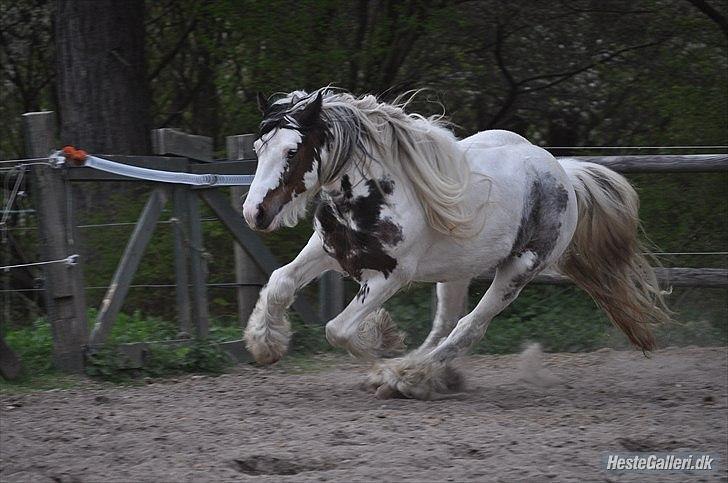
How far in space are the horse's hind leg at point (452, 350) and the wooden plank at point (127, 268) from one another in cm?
170

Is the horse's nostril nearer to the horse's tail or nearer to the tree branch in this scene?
the horse's tail

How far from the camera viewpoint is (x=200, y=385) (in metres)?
5.88

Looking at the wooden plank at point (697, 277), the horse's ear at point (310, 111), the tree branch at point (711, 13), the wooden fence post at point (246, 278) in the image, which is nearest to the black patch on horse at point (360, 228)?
the horse's ear at point (310, 111)

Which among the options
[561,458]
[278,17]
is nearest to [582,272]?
[561,458]

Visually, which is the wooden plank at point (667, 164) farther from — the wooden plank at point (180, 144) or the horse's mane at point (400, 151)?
the wooden plank at point (180, 144)

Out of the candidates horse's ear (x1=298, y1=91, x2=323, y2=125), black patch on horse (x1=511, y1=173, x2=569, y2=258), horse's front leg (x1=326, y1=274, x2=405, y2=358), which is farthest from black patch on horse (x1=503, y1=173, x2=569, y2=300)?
horse's ear (x1=298, y1=91, x2=323, y2=125)

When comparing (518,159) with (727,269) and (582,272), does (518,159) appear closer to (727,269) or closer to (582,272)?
(582,272)

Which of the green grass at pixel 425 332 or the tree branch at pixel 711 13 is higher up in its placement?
the tree branch at pixel 711 13

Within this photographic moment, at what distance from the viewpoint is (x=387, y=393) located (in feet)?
18.0

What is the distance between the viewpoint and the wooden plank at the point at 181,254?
6.49 metres

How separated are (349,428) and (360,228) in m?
1.14

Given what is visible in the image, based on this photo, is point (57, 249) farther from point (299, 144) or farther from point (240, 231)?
point (299, 144)

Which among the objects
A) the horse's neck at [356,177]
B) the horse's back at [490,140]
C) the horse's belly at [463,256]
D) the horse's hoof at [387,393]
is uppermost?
the horse's back at [490,140]

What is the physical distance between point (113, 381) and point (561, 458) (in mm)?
2922
